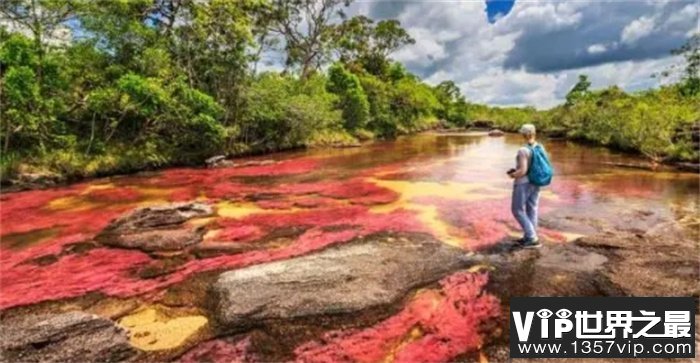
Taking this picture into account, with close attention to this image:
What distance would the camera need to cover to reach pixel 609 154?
91.3 ft

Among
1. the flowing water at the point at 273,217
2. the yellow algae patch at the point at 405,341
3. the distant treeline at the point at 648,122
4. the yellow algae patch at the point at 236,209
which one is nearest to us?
the yellow algae patch at the point at 405,341

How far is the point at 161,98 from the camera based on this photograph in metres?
22.9

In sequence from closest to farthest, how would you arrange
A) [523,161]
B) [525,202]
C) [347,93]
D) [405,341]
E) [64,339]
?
[405,341], [64,339], [523,161], [525,202], [347,93]

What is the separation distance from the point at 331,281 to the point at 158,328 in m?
2.37

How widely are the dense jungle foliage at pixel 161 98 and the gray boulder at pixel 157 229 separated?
1142 cm

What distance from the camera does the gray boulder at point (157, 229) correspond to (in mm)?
9594

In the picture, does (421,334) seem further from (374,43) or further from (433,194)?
(374,43)

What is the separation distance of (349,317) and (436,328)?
1.06m

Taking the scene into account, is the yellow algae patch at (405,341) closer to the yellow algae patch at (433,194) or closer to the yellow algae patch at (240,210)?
the yellow algae patch at (433,194)

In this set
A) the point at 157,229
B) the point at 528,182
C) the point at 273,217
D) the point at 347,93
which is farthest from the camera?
the point at 347,93

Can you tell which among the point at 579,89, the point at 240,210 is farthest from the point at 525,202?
the point at 579,89

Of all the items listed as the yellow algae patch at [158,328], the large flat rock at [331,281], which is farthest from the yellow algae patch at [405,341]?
the yellow algae patch at [158,328]

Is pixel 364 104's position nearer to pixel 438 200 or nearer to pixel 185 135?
pixel 185 135

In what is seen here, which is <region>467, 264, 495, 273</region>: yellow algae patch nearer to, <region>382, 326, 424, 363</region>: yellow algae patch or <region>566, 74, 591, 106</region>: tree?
<region>382, 326, 424, 363</region>: yellow algae patch
